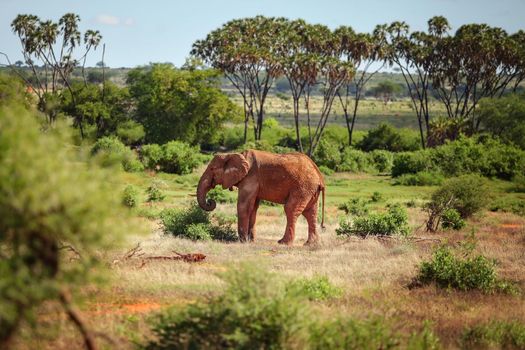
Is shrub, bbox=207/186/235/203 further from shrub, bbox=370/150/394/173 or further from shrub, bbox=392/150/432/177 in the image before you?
shrub, bbox=370/150/394/173

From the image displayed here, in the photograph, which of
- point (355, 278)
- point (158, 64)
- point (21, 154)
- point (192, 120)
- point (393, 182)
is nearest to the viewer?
point (21, 154)

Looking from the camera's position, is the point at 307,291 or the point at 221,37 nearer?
the point at 307,291

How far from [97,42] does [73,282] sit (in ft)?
227

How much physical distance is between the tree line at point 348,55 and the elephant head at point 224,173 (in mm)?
40320

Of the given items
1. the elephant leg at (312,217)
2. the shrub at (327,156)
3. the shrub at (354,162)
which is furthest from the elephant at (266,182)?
the shrub at (327,156)

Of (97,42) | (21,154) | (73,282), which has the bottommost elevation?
(73,282)

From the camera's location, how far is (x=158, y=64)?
235 feet

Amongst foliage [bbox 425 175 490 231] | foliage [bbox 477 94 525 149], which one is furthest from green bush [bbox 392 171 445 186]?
foliage [bbox 425 175 490 231]

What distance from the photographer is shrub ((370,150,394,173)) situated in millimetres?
60344

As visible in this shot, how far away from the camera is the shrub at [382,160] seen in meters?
60.3

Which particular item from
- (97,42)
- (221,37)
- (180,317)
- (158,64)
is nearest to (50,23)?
(97,42)

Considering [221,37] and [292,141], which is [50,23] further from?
[292,141]

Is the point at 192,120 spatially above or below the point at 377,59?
below

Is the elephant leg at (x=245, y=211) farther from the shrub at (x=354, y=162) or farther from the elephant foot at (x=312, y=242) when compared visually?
the shrub at (x=354, y=162)
